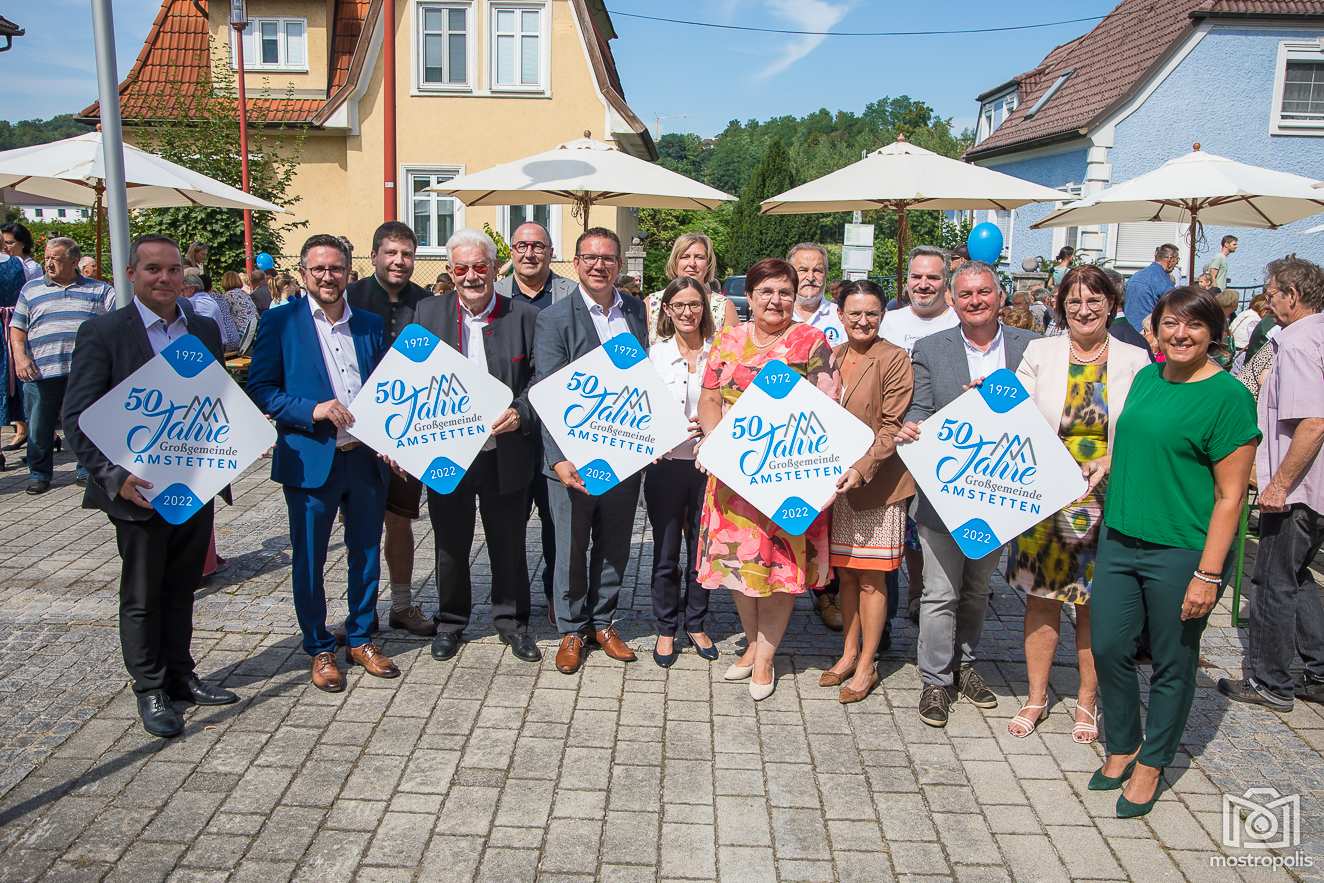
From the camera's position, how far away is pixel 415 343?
477 centimetres

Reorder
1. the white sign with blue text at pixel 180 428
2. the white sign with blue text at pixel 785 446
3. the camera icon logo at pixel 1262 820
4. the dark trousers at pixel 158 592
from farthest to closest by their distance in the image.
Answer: the white sign with blue text at pixel 785 446
the dark trousers at pixel 158 592
the white sign with blue text at pixel 180 428
the camera icon logo at pixel 1262 820

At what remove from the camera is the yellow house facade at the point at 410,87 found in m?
21.7

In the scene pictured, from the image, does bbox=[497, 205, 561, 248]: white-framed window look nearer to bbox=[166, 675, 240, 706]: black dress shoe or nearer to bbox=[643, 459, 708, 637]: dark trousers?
bbox=[643, 459, 708, 637]: dark trousers

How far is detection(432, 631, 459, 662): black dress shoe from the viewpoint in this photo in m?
5.23

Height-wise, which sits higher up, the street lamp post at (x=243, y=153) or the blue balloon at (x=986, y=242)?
the street lamp post at (x=243, y=153)

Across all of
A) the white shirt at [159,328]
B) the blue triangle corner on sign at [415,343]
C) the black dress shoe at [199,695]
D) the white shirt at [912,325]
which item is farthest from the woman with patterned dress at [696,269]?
the black dress shoe at [199,695]

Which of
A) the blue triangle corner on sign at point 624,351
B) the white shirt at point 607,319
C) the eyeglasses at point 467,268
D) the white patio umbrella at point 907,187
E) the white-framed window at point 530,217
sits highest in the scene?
the white-framed window at point 530,217

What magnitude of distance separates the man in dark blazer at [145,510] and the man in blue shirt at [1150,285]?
30.3ft

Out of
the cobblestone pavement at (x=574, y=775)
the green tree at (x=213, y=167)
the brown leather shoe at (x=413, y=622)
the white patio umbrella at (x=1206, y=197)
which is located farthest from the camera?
the green tree at (x=213, y=167)

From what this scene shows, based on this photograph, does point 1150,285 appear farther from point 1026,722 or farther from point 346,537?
point 346,537

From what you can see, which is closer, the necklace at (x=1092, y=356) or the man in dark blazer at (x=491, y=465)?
the necklace at (x=1092, y=356)

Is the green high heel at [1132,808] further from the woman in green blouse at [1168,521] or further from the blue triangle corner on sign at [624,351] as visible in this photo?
the blue triangle corner on sign at [624,351]

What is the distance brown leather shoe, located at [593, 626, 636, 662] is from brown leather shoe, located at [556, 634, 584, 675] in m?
0.12

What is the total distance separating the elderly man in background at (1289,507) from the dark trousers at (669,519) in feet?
9.07
